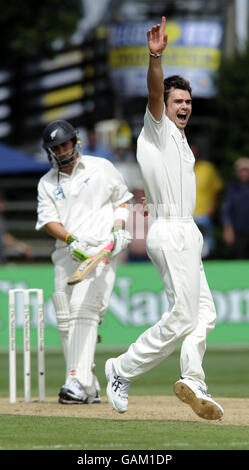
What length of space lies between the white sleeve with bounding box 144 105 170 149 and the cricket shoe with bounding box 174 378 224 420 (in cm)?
156

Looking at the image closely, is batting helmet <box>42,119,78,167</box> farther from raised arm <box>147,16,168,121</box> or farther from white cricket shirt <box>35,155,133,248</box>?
raised arm <box>147,16,168,121</box>

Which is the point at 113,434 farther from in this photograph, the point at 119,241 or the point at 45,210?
the point at 45,210

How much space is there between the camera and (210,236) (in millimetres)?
18828

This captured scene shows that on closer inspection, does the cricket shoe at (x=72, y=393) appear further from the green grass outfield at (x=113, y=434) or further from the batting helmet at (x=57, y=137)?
the batting helmet at (x=57, y=137)

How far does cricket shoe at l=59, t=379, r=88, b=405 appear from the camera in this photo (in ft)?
30.1

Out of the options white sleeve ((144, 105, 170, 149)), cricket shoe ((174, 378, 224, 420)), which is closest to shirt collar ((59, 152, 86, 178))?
white sleeve ((144, 105, 170, 149))

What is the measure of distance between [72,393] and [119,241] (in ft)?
4.13

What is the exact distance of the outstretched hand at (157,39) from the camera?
7255 mm

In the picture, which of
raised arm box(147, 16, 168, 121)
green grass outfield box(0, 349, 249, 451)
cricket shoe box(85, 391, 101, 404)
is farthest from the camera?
cricket shoe box(85, 391, 101, 404)

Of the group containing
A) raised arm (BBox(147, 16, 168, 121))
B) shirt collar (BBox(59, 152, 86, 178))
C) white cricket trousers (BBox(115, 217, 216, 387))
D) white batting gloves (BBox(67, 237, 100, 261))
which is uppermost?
shirt collar (BBox(59, 152, 86, 178))

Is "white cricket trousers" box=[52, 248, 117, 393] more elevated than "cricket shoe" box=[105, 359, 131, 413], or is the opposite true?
"white cricket trousers" box=[52, 248, 117, 393]

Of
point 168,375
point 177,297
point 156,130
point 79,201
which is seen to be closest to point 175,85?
point 156,130

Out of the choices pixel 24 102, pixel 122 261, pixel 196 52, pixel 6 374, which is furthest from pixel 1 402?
pixel 24 102

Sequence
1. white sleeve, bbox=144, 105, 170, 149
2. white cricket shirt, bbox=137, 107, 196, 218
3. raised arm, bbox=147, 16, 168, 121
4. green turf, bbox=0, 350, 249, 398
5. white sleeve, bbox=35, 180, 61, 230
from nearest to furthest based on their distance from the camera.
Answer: raised arm, bbox=147, 16, 168, 121 < white sleeve, bbox=144, 105, 170, 149 < white cricket shirt, bbox=137, 107, 196, 218 < white sleeve, bbox=35, 180, 61, 230 < green turf, bbox=0, 350, 249, 398
